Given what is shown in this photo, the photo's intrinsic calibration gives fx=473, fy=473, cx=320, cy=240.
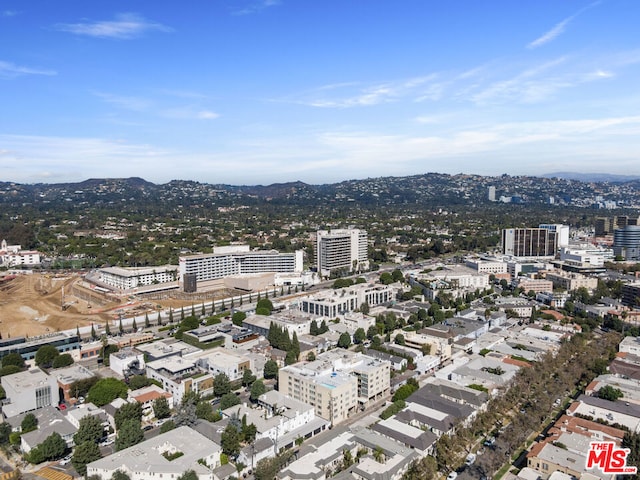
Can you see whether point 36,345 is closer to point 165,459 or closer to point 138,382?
point 138,382

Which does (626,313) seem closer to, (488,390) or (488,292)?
(488,292)

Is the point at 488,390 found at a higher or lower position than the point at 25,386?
lower

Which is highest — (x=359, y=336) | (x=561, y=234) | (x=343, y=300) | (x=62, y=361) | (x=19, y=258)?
(x=561, y=234)

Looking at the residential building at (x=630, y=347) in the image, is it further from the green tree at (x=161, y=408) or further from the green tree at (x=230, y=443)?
the green tree at (x=161, y=408)

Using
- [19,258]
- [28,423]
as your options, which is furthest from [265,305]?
[19,258]

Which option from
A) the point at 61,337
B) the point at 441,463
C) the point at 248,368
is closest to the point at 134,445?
the point at 248,368

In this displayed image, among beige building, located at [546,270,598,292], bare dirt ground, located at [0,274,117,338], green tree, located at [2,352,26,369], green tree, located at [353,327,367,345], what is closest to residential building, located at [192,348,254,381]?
green tree, located at [353,327,367,345]

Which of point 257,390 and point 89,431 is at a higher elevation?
point 89,431
